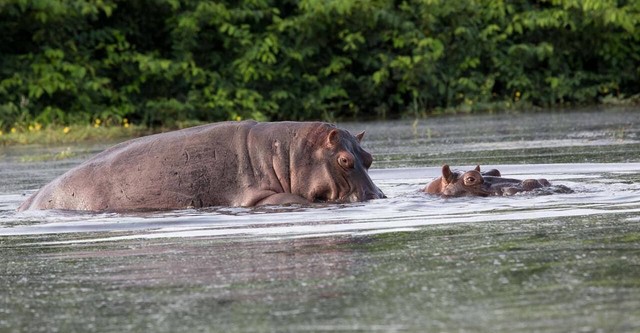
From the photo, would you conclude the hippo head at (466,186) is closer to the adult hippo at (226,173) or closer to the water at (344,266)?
the water at (344,266)

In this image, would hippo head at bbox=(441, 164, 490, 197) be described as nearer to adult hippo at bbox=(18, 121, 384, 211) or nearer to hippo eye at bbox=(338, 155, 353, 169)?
adult hippo at bbox=(18, 121, 384, 211)

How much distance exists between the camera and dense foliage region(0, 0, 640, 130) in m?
16.8

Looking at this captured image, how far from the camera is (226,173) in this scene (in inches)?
266

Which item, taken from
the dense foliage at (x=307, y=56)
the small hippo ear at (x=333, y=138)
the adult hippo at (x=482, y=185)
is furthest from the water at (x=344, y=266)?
the dense foliage at (x=307, y=56)

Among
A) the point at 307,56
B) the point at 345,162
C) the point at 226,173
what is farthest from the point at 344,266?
the point at 307,56

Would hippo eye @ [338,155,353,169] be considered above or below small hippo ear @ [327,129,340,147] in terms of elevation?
below

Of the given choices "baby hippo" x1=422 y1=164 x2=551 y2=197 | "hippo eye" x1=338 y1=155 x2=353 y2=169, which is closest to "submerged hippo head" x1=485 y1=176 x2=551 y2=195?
"baby hippo" x1=422 y1=164 x2=551 y2=197

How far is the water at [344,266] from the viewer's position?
3.03 m

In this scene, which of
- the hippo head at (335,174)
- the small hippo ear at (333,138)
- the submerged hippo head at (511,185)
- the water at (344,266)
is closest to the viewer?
A: the water at (344,266)

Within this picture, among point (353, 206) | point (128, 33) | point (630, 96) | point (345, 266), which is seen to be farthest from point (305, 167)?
point (630, 96)

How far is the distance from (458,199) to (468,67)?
12557 mm

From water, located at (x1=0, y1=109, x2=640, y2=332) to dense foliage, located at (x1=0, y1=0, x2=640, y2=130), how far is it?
943cm

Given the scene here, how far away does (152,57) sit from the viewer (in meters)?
17.2

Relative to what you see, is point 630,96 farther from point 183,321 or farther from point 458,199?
point 183,321
